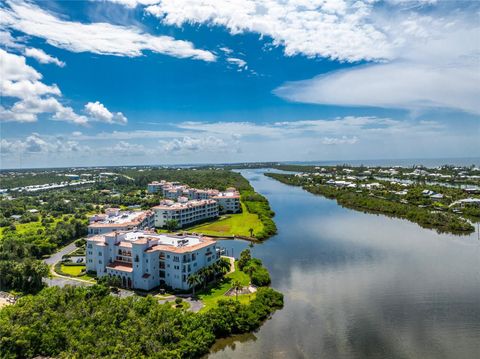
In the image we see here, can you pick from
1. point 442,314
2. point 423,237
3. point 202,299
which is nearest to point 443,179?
point 423,237

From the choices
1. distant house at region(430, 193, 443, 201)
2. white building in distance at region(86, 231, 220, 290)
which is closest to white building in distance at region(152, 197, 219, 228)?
white building in distance at region(86, 231, 220, 290)

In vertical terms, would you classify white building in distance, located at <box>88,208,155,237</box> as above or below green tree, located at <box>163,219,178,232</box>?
above

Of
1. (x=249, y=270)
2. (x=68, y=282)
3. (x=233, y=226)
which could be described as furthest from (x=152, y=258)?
(x=233, y=226)

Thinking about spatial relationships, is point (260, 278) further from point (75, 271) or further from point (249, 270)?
point (75, 271)

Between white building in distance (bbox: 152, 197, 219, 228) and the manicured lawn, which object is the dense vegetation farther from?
white building in distance (bbox: 152, 197, 219, 228)

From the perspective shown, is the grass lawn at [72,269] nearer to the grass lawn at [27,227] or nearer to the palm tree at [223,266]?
the palm tree at [223,266]

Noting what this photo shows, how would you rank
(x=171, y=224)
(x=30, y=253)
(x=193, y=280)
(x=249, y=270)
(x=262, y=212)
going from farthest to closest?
(x=262, y=212)
(x=171, y=224)
(x=30, y=253)
(x=249, y=270)
(x=193, y=280)
